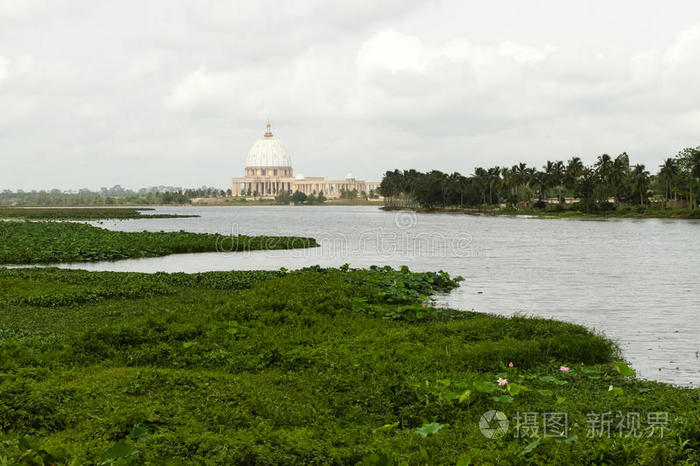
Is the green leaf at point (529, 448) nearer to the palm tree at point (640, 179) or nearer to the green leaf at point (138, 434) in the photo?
the green leaf at point (138, 434)

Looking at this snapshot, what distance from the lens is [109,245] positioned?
3919 cm

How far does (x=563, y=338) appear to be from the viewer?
43.6ft

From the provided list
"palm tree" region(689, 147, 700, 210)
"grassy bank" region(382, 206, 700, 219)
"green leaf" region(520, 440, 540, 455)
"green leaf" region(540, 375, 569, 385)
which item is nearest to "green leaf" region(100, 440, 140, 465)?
"green leaf" region(520, 440, 540, 455)

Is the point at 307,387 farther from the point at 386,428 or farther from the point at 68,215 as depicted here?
the point at 68,215

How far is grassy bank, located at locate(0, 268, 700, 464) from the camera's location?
7.24 metres

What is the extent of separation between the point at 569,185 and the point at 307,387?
122 metres

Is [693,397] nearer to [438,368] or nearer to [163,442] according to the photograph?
[438,368]

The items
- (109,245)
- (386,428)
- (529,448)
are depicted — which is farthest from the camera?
(109,245)

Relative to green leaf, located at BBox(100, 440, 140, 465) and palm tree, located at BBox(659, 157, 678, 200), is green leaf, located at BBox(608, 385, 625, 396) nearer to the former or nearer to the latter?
green leaf, located at BBox(100, 440, 140, 465)

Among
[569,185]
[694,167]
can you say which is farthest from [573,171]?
[694,167]

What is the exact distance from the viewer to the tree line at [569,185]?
104312 mm

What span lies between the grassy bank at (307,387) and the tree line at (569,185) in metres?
98.0

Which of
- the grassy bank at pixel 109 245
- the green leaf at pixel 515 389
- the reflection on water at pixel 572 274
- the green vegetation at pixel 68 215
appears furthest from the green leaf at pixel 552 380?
the green vegetation at pixel 68 215

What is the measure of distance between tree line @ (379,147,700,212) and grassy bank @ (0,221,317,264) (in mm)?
78736
